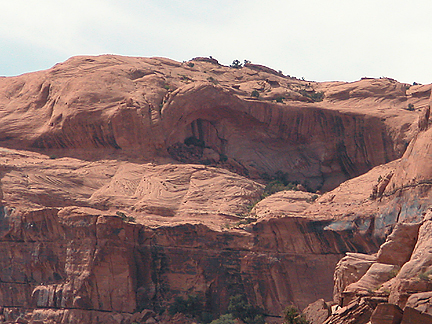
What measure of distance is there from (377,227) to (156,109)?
21841 millimetres

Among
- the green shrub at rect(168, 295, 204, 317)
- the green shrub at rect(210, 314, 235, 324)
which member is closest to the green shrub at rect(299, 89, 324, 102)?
the green shrub at rect(168, 295, 204, 317)

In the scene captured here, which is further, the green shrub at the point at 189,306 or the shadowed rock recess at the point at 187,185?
the green shrub at the point at 189,306

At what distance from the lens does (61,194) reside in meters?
58.2

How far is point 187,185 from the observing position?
60.2 metres

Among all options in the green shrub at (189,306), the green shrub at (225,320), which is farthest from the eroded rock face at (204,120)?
the green shrub at (225,320)

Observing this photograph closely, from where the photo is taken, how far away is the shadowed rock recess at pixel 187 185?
50.8 m

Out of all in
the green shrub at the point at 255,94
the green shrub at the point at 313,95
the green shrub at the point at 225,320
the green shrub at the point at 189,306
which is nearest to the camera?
the green shrub at the point at 225,320

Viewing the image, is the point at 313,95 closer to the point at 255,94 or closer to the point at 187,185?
the point at 255,94

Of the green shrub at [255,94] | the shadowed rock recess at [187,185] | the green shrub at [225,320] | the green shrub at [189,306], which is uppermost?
the green shrub at [255,94]

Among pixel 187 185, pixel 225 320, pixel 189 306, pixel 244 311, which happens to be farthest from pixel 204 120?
pixel 225 320

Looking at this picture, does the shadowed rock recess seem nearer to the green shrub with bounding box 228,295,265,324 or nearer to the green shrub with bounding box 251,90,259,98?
the green shrub with bounding box 228,295,265,324

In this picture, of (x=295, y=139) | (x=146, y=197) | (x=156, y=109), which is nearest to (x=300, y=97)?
(x=295, y=139)

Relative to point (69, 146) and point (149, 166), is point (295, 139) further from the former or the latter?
point (69, 146)

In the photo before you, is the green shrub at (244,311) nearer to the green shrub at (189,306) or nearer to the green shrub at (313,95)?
the green shrub at (189,306)
